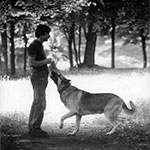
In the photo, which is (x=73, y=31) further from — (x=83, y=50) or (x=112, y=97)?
(x=112, y=97)

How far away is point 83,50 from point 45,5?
4.09 feet

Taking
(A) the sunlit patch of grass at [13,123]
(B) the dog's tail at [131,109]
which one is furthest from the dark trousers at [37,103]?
(B) the dog's tail at [131,109]

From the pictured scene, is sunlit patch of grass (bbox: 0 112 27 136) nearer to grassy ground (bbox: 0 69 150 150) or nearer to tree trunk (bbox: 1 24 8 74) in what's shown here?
grassy ground (bbox: 0 69 150 150)

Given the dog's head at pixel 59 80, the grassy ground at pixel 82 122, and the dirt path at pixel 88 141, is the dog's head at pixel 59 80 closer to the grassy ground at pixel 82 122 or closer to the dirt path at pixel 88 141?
the grassy ground at pixel 82 122

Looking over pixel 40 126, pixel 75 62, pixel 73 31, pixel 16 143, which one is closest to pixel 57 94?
pixel 40 126

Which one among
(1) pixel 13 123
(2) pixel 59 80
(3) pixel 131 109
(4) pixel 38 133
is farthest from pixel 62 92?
(3) pixel 131 109

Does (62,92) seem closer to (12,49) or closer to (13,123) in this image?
(13,123)

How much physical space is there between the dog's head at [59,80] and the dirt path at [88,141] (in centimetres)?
70

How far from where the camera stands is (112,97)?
6051 millimetres

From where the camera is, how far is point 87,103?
238 inches

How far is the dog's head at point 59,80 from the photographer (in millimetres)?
5930

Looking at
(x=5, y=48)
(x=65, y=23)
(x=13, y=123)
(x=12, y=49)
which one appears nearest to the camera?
(x=13, y=123)

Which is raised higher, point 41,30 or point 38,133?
point 41,30

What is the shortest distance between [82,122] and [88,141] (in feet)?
1.20
